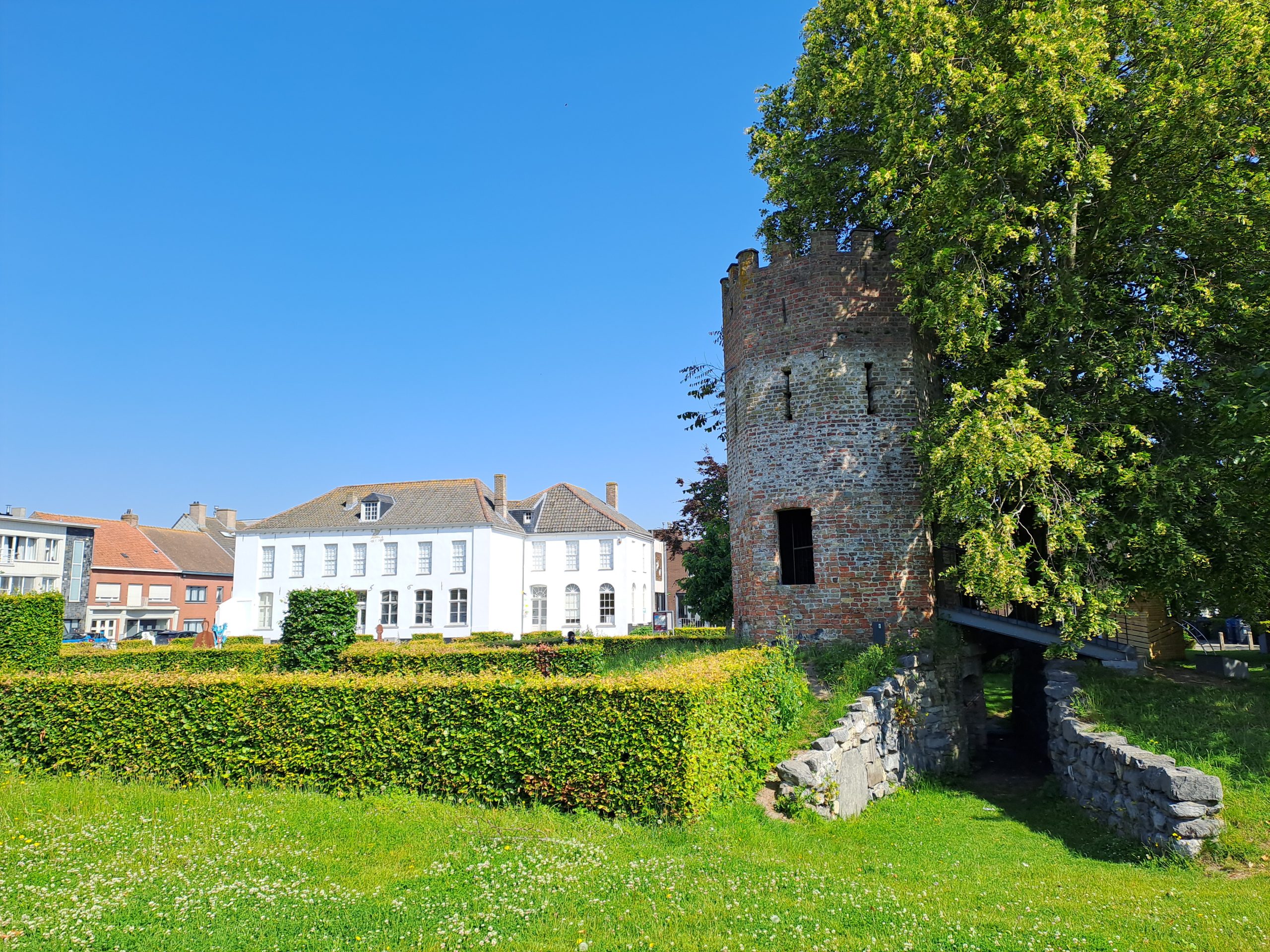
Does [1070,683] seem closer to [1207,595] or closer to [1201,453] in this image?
[1207,595]

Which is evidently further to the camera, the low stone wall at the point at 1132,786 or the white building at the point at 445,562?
the white building at the point at 445,562

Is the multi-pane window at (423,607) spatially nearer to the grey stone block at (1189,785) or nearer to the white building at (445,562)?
the white building at (445,562)

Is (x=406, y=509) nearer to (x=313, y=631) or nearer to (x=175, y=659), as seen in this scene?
(x=175, y=659)

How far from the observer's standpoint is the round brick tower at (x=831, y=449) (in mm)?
13664

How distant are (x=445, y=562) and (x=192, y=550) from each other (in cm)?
2600

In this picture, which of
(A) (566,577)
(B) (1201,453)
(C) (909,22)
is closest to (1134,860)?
(B) (1201,453)

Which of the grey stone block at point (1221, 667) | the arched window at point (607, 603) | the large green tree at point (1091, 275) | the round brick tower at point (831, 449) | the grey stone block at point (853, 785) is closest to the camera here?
the grey stone block at point (853, 785)

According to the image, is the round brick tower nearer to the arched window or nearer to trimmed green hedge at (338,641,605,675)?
trimmed green hedge at (338,641,605,675)

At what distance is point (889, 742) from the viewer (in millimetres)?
11602

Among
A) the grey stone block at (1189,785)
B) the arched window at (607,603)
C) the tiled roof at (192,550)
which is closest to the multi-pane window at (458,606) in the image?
the arched window at (607,603)

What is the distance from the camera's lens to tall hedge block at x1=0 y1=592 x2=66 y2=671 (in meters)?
16.3

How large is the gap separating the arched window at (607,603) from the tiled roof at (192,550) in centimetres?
3004

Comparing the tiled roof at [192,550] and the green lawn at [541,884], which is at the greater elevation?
the tiled roof at [192,550]

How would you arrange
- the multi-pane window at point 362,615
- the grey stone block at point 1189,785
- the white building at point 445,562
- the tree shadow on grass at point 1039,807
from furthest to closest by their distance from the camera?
the multi-pane window at point 362,615
the white building at point 445,562
the tree shadow on grass at point 1039,807
the grey stone block at point 1189,785
